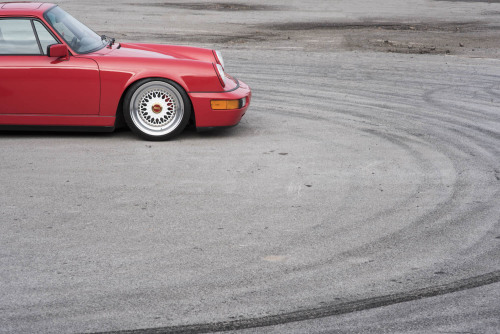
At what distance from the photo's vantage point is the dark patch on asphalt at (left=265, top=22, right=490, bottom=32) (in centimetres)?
1788

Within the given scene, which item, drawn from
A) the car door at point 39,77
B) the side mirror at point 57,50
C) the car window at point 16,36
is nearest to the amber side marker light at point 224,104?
the car door at point 39,77

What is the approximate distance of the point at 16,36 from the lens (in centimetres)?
782

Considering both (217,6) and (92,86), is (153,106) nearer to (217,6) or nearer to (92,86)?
(92,86)

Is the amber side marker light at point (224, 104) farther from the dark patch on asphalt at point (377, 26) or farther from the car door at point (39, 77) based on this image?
the dark patch on asphalt at point (377, 26)

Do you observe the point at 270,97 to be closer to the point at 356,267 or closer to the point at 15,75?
the point at 15,75

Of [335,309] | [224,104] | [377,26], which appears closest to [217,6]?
[377,26]

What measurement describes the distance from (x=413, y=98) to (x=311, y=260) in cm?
626

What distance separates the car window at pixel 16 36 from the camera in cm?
779

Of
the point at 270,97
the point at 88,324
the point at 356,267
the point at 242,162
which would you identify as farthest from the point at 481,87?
the point at 88,324

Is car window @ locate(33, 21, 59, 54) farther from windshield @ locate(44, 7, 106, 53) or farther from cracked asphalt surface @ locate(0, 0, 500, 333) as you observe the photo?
cracked asphalt surface @ locate(0, 0, 500, 333)

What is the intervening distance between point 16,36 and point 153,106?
1.54 metres

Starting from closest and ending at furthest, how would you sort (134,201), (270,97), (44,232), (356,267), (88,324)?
(88,324) < (356,267) < (44,232) < (134,201) < (270,97)

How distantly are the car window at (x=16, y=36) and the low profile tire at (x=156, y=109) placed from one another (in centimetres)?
112

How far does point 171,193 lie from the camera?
617 cm
